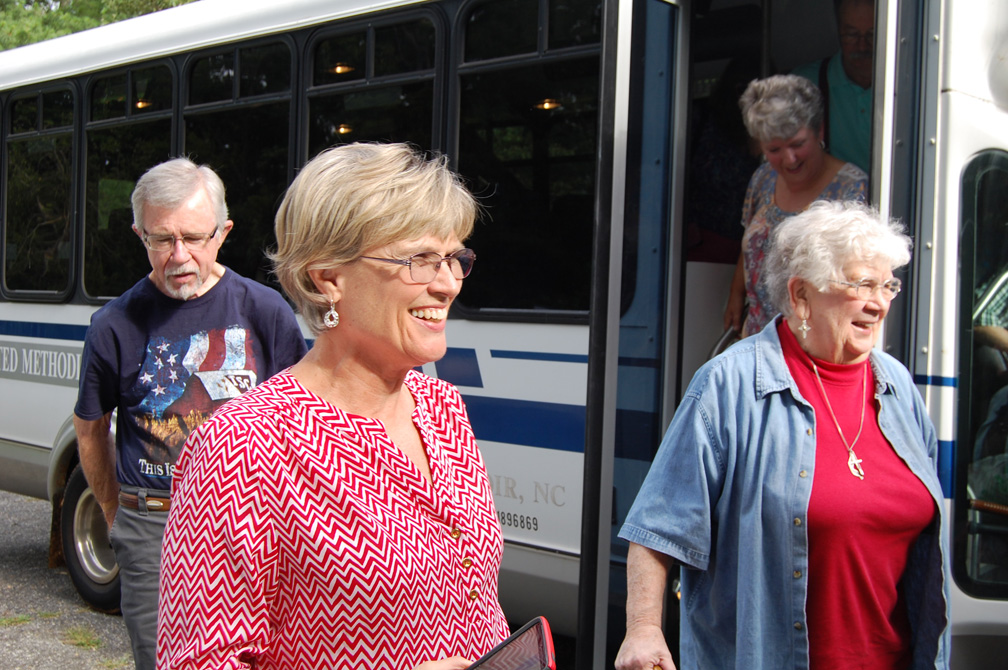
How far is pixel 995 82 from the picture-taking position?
3.47 metres

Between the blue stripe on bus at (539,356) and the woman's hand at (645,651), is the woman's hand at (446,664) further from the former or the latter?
the blue stripe on bus at (539,356)

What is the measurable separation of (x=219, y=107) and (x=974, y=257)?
3986 mm

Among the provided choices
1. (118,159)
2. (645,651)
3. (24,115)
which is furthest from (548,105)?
(24,115)

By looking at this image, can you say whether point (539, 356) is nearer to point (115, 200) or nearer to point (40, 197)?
point (115, 200)

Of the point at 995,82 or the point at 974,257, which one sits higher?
the point at 995,82

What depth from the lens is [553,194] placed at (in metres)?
4.61

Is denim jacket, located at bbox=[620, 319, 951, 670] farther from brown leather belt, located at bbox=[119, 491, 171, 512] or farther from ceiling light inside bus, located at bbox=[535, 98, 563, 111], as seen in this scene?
ceiling light inside bus, located at bbox=[535, 98, 563, 111]

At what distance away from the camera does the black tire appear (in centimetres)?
620

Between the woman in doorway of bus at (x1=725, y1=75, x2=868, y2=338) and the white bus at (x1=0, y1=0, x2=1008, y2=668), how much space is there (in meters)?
0.27

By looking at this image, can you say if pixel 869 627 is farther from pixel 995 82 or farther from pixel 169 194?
pixel 169 194

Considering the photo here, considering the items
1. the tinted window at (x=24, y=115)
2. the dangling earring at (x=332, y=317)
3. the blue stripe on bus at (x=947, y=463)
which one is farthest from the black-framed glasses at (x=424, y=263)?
the tinted window at (x=24, y=115)

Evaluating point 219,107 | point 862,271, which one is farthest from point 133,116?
point 862,271

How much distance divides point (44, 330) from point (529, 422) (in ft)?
12.1

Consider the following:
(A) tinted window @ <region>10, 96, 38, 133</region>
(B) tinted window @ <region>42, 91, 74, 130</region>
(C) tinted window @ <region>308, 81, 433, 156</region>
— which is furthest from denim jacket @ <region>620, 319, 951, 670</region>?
(A) tinted window @ <region>10, 96, 38, 133</region>
